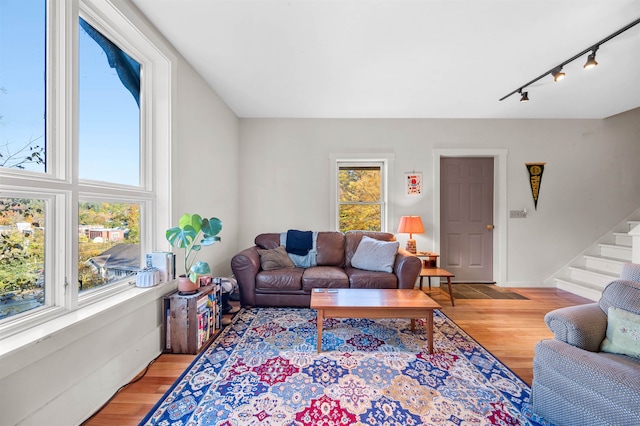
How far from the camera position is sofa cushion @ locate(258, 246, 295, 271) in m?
3.25

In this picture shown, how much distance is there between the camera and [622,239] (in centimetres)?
381

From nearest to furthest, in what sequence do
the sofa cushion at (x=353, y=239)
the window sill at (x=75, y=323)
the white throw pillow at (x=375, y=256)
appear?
the window sill at (x=75, y=323), the white throw pillow at (x=375, y=256), the sofa cushion at (x=353, y=239)

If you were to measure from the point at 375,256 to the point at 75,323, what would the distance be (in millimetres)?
2788

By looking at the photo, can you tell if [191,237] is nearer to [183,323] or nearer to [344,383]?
[183,323]

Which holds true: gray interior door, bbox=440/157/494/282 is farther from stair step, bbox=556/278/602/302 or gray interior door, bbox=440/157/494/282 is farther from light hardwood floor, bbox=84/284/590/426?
stair step, bbox=556/278/602/302

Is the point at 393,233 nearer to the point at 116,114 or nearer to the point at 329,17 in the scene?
the point at 329,17

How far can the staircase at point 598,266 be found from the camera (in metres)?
3.54

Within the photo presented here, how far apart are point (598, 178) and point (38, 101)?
6507 millimetres

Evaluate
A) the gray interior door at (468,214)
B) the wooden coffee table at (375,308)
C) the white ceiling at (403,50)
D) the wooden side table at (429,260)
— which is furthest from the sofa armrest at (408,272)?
the white ceiling at (403,50)

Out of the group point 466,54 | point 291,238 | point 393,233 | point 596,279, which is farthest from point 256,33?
point 596,279

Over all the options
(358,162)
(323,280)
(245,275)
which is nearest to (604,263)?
(358,162)

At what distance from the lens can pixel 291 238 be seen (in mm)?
3652

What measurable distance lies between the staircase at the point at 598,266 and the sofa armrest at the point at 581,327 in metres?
2.87

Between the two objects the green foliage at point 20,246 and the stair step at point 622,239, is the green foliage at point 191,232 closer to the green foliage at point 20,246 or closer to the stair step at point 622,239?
the green foliage at point 20,246
